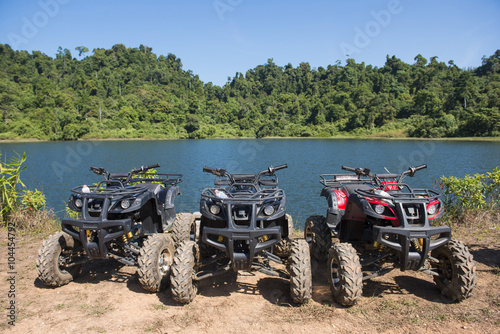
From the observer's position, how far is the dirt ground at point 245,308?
4.31m

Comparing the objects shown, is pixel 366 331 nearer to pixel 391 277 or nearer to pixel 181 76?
pixel 391 277

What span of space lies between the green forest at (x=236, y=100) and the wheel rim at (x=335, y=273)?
6623cm

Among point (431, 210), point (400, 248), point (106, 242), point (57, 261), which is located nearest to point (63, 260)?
point (57, 261)

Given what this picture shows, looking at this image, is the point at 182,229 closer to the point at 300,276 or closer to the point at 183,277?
the point at 183,277

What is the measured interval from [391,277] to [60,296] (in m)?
5.01

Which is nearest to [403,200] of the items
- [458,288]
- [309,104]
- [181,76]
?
[458,288]

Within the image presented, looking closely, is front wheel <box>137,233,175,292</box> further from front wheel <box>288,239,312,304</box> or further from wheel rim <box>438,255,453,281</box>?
wheel rim <box>438,255,453,281</box>

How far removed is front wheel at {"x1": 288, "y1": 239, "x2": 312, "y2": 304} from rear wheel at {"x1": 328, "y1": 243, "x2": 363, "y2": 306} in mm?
391

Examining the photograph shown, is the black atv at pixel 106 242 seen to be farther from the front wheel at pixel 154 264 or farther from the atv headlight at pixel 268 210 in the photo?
the atv headlight at pixel 268 210

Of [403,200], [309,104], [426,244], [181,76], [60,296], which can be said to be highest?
[181,76]

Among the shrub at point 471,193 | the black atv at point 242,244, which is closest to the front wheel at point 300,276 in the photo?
the black atv at point 242,244

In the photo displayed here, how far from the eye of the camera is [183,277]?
187 inches

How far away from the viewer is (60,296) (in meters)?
5.20

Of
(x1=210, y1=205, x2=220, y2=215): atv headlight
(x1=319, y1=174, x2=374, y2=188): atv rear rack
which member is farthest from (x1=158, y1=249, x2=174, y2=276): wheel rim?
(x1=319, y1=174, x2=374, y2=188): atv rear rack
